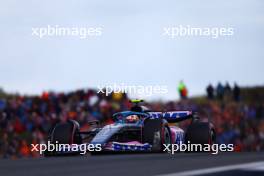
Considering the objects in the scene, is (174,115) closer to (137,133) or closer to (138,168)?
(137,133)

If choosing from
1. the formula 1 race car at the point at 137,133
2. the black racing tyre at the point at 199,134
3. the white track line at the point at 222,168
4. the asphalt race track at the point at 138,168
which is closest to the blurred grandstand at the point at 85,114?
the formula 1 race car at the point at 137,133

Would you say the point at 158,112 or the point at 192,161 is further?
the point at 158,112

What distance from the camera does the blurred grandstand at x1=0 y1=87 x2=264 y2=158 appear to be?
17.2 metres

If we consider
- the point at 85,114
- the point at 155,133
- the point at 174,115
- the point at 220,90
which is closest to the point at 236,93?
the point at 220,90

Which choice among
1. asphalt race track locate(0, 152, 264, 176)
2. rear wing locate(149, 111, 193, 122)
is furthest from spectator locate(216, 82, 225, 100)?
asphalt race track locate(0, 152, 264, 176)

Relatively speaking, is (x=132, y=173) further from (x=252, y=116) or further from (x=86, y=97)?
(x=252, y=116)

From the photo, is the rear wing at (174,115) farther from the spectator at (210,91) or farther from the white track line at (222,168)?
the spectator at (210,91)

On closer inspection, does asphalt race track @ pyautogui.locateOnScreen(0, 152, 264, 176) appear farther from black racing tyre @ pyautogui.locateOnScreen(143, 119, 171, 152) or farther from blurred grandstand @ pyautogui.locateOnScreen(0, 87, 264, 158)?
blurred grandstand @ pyautogui.locateOnScreen(0, 87, 264, 158)

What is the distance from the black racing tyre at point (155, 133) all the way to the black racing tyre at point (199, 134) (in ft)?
2.24

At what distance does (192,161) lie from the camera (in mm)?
6355

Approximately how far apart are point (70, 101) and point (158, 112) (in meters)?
7.55

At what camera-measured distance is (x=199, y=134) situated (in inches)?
460

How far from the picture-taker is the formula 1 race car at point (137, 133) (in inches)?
439

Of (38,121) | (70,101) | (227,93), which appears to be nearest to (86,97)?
(70,101)
